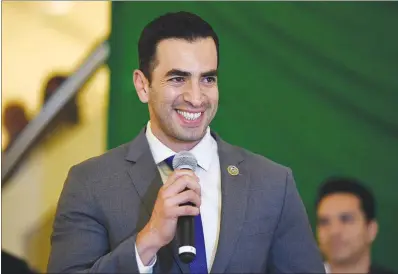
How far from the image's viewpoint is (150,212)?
4.85 feet

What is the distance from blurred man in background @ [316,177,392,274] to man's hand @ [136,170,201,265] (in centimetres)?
103

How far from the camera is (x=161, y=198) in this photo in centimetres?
130

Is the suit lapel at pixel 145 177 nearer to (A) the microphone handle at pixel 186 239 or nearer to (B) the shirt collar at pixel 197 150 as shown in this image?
(B) the shirt collar at pixel 197 150

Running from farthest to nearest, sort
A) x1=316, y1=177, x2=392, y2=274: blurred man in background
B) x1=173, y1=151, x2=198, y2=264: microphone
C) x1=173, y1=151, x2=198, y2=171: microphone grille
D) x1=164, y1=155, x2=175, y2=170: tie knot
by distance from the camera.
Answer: x1=316, y1=177, x2=392, y2=274: blurred man in background
x1=164, y1=155, x2=175, y2=170: tie knot
x1=173, y1=151, x2=198, y2=171: microphone grille
x1=173, y1=151, x2=198, y2=264: microphone

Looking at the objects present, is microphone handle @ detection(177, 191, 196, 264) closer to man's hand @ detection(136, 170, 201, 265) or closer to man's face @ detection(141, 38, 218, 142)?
man's hand @ detection(136, 170, 201, 265)

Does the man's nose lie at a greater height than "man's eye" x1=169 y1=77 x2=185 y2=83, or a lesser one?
lesser

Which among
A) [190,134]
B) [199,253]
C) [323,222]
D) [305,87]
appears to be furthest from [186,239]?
[305,87]

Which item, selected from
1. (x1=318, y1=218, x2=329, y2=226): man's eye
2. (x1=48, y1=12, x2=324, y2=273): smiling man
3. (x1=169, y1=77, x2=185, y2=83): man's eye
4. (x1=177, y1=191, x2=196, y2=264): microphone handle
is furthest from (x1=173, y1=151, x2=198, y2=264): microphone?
(x1=318, y1=218, x2=329, y2=226): man's eye

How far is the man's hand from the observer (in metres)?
1.28

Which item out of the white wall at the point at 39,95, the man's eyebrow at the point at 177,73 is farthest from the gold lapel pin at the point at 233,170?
the white wall at the point at 39,95

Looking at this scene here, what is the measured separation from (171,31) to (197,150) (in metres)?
0.26

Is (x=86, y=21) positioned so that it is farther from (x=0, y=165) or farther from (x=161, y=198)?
(x=161, y=198)

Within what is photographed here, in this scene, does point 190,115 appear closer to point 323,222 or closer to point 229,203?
point 229,203

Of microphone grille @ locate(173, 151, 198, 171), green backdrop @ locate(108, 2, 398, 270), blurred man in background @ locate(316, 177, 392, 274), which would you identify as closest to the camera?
microphone grille @ locate(173, 151, 198, 171)
